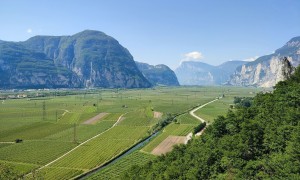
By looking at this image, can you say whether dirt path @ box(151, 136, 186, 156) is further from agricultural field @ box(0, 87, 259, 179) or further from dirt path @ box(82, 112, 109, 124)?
dirt path @ box(82, 112, 109, 124)

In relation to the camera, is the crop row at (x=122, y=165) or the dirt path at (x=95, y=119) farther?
the dirt path at (x=95, y=119)

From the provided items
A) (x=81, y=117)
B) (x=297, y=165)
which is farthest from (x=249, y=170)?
(x=81, y=117)

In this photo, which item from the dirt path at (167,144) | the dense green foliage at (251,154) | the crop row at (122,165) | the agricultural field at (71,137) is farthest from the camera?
the dirt path at (167,144)

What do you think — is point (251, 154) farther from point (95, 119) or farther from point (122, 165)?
point (95, 119)

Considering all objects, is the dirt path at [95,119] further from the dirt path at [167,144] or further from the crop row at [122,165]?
the crop row at [122,165]

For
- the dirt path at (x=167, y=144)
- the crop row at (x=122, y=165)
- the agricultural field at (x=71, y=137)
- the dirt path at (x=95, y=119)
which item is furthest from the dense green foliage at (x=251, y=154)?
the dirt path at (x=95, y=119)

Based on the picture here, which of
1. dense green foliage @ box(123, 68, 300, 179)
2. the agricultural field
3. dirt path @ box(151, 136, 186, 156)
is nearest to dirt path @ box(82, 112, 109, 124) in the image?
the agricultural field

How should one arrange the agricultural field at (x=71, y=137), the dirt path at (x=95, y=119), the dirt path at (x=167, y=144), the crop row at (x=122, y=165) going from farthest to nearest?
the dirt path at (x=95, y=119) < the dirt path at (x=167, y=144) < the agricultural field at (x=71, y=137) < the crop row at (x=122, y=165)

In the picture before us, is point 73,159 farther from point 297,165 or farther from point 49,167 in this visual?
point 297,165

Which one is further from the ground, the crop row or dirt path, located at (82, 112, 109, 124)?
dirt path, located at (82, 112, 109, 124)
